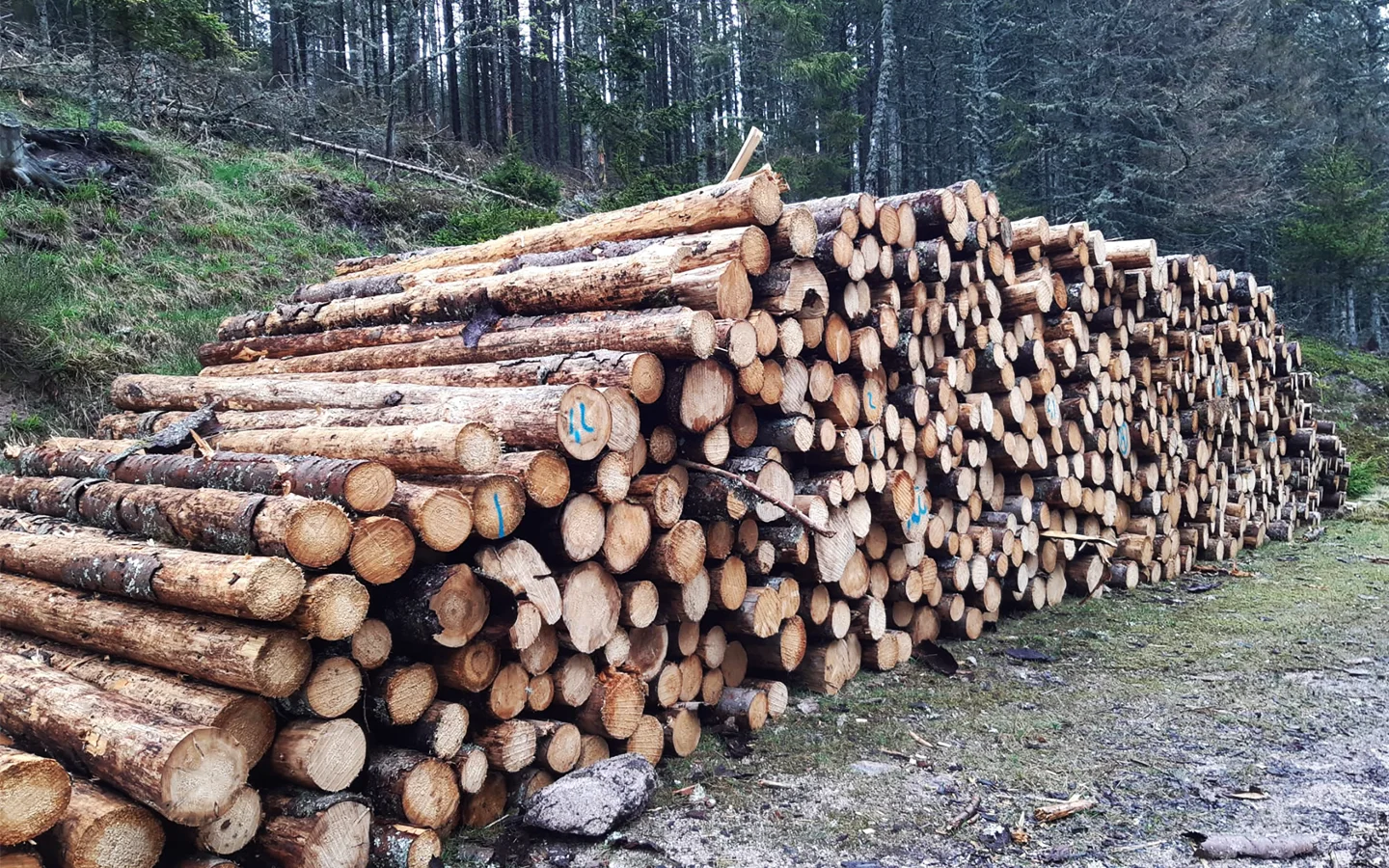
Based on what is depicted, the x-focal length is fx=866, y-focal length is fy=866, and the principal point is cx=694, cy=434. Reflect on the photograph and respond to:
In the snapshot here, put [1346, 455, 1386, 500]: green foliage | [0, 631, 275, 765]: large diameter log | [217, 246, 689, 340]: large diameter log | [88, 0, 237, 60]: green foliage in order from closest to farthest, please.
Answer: [0, 631, 275, 765]: large diameter log
[217, 246, 689, 340]: large diameter log
[88, 0, 237, 60]: green foliage
[1346, 455, 1386, 500]: green foliage

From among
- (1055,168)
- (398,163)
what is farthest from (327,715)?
(1055,168)

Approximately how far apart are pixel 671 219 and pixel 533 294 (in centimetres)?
88

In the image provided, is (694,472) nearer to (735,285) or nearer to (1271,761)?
(735,285)

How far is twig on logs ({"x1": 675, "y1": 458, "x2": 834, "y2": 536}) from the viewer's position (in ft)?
13.4

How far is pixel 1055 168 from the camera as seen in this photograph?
21125mm

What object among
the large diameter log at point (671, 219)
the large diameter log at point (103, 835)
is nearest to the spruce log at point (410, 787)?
the large diameter log at point (103, 835)

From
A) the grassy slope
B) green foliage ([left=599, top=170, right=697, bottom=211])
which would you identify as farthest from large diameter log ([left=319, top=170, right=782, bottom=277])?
green foliage ([left=599, top=170, right=697, bottom=211])

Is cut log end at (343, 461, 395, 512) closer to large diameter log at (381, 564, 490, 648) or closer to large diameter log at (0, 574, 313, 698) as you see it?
large diameter log at (381, 564, 490, 648)

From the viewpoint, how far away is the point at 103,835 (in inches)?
91.9

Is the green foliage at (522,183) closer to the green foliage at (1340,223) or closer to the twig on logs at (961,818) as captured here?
the twig on logs at (961,818)

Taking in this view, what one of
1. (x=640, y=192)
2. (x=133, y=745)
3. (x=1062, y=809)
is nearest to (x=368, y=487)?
(x=133, y=745)

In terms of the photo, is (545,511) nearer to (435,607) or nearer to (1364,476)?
(435,607)

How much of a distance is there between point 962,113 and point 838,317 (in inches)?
892

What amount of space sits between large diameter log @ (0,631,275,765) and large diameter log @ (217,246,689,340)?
94.7 inches
